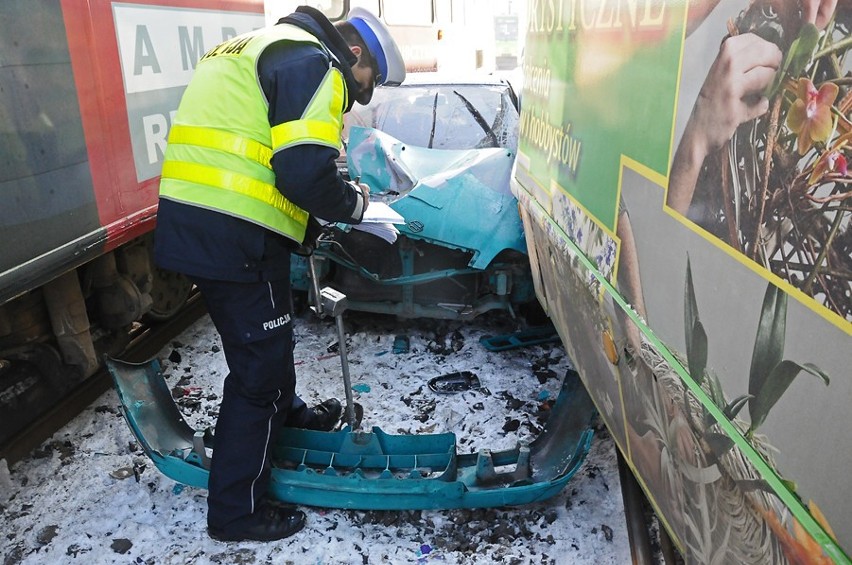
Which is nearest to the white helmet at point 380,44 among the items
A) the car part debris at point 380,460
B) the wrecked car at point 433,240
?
A: the wrecked car at point 433,240

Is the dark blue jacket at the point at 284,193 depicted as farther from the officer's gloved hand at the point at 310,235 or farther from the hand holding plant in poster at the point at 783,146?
the hand holding plant in poster at the point at 783,146

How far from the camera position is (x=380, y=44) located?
2.93m

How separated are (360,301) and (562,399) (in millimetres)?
1657

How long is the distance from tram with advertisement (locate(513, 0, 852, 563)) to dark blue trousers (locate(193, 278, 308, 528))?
1.26 meters

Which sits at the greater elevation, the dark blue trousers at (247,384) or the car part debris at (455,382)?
the dark blue trousers at (247,384)

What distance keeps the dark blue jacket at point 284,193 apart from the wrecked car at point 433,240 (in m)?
1.25

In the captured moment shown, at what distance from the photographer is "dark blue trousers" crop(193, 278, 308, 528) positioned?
9.55 ft

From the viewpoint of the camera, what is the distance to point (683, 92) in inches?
64.8

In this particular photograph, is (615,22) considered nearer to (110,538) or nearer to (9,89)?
(9,89)

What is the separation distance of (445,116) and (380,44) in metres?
2.47

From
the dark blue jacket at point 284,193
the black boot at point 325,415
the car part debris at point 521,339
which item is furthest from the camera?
the car part debris at point 521,339

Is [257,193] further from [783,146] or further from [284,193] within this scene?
[783,146]

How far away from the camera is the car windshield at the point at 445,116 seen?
5.19 m

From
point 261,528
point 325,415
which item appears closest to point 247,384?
point 261,528
